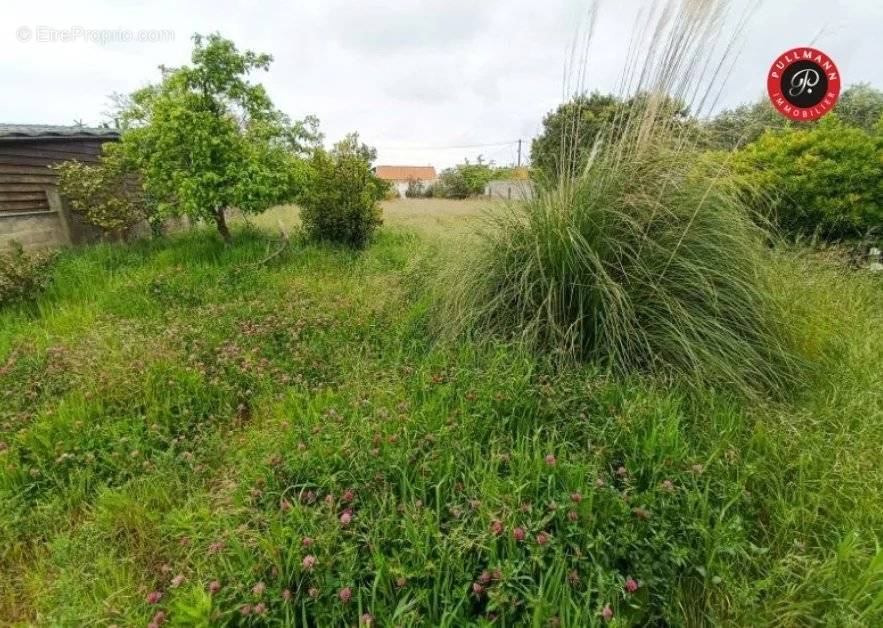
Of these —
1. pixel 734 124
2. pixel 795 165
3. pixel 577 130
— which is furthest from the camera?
pixel 795 165

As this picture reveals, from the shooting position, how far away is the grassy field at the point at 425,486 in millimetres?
1126

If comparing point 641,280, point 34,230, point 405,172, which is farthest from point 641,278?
point 405,172

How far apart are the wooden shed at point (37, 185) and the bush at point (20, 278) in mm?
1692

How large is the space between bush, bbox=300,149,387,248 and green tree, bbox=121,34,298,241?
1.89ft

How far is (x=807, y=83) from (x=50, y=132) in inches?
354

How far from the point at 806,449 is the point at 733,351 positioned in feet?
1.89

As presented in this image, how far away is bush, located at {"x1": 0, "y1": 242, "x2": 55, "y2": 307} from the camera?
3.64 meters

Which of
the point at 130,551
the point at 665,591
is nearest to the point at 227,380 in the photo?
the point at 130,551

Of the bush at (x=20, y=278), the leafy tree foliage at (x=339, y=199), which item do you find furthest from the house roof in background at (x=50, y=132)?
the leafy tree foliage at (x=339, y=199)

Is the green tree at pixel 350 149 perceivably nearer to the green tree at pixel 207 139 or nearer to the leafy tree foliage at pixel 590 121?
the green tree at pixel 207 139

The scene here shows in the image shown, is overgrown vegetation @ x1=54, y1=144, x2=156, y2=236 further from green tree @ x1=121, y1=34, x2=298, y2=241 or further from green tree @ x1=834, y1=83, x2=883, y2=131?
green tree @ x1=834, y1=83, x2=883, y2=131

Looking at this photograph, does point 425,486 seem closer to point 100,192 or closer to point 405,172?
point 100,192

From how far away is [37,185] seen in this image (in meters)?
5.43

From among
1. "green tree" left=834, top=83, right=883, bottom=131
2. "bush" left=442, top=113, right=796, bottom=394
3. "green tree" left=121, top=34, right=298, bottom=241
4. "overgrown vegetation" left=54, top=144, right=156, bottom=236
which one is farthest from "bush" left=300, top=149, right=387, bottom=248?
"green tree" left=834, top=83, right=883, bottom=131
